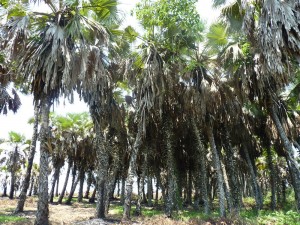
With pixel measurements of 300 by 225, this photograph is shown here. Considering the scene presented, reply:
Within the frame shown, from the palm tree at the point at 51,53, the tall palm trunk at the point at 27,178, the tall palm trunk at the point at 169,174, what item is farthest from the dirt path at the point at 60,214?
the tall palm trunk at the point at 169,174

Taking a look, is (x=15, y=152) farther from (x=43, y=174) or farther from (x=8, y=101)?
(x=43, y=174)

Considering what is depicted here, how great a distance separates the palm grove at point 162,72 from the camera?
11250 mm

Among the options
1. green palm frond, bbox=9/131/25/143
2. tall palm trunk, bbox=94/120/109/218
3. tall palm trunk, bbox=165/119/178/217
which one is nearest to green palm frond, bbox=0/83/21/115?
tall palm trunk, bbox=94/120/109/218

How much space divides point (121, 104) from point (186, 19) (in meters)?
8.20

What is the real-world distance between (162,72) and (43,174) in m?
7.63

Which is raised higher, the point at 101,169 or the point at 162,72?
the point at 162,72

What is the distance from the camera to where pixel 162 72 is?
15.4m

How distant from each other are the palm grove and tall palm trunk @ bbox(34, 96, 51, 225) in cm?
4

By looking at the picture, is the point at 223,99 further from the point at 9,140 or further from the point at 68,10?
the point at 9,140

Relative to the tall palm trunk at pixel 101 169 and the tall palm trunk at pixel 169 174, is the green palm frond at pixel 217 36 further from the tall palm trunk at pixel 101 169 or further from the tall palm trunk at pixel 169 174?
the tall palm trunk at pixel 101 169

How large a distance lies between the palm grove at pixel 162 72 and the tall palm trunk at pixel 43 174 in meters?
0.04

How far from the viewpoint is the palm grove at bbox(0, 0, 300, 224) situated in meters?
11.2

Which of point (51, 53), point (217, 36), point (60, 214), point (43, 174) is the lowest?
point (60, 214)

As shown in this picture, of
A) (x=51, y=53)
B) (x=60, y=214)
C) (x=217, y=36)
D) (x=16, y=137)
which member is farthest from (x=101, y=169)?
(x=16, y=137)
